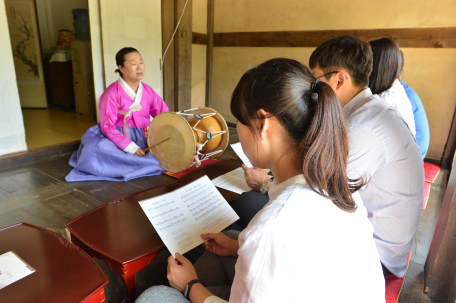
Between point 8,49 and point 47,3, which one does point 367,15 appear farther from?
point 47,3

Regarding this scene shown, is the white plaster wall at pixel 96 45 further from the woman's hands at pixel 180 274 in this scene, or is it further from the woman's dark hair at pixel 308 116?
the woman's dark hair at pixel 308 116

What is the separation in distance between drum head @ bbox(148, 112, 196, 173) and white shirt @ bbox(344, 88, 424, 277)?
146 cm

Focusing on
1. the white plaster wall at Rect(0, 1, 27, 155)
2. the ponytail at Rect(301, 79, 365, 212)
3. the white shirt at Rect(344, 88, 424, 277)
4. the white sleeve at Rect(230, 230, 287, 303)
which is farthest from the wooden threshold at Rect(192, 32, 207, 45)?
the white sleeve at Rect(230, 230, 287, 303)

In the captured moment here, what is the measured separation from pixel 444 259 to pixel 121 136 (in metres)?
2.57

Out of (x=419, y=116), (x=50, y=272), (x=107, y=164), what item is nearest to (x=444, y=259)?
(x=419, y=116)

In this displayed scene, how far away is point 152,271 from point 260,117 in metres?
1.17

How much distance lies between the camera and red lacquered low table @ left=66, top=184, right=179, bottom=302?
1.02 m

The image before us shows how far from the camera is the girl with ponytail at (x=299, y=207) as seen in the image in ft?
1.86

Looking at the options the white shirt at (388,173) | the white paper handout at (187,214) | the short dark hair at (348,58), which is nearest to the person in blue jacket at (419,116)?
the short dark hair at (348,58)

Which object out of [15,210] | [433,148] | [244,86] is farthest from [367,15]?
[15,210]

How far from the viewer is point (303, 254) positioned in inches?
22.2

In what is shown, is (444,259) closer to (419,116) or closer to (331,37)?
(419,116)

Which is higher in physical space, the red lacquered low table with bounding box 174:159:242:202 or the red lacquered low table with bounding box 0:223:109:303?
the red lacquered low table with bounding box 0:223:109:303

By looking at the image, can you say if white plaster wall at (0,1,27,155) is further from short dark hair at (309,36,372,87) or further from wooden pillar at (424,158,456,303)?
wooden pillar at (424,158,456,303)
